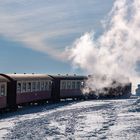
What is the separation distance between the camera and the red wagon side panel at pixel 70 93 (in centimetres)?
4694

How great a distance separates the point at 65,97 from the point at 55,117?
20.6 m

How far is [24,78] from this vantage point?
37188 mm

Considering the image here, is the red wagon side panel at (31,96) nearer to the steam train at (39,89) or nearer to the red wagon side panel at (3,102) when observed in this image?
the steam train at (39,89)

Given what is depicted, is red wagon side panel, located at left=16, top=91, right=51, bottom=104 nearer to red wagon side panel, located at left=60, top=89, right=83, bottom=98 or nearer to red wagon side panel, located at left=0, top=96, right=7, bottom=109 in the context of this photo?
red wagon side panel, located at left=0, top=96, right=7, bottom=109

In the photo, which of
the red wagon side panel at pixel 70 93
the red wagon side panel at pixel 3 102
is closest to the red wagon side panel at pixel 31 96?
the red wagon side panel at pixel 3 102

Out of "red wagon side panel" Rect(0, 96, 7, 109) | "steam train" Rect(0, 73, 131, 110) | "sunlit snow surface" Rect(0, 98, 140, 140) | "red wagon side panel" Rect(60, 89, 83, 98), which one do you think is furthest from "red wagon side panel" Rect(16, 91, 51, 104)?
"sunlit snow surface" Rect(0, 98, 140, 140)

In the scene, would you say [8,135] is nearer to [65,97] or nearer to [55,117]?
[55,117]

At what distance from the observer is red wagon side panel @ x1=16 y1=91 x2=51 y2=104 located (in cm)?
3569

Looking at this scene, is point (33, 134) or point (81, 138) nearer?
point (81, 138)

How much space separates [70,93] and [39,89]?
8.13m

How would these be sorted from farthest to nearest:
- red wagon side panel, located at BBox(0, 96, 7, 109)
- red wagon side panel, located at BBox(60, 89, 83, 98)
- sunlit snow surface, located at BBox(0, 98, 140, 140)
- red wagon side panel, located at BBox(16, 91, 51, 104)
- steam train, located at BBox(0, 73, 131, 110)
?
1. red wagon side panel, located at BBox(60, 89, 83, 98)
2. red wagon side panel, located at BBox(16, 91, 51, 104)
3. steam train, located at BBox(0, 73, 131, 110)
4. red wagon side panel, located at BBox(0, 96, 7, 109)
5. sunlit snow surface, located at BBox(0, 98, 140, 140)

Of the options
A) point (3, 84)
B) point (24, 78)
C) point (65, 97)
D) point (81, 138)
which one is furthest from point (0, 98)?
point (65, 97)

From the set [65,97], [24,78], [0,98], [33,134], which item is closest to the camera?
[33,134]

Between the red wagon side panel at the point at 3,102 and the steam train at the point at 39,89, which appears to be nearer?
the red wagon side panel at the point at 3,102
